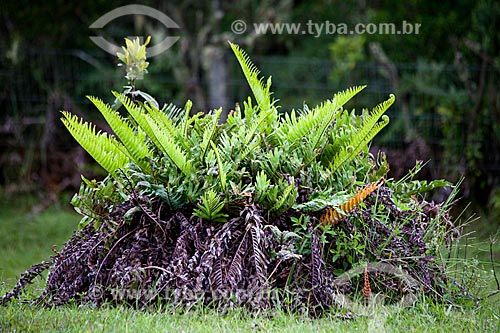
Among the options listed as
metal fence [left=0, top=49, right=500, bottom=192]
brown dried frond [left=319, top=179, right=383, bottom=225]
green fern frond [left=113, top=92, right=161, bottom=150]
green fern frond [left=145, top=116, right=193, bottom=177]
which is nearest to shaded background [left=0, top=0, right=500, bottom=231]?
metal fence [left=0, top=49, right=500, bottom=192]

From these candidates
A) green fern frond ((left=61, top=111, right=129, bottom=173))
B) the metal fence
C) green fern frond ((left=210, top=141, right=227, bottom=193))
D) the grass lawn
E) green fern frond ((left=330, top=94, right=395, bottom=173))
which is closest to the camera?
the grass lawn

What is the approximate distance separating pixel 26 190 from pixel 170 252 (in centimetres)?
530

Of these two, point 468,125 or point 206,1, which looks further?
point 206,1

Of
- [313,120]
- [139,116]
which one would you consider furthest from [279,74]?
[139,116]

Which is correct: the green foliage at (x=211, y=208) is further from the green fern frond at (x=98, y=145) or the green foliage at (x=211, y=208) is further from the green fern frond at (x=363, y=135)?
the green fern frond at (x=363, y=135)

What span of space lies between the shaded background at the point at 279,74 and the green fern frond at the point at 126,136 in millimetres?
3952

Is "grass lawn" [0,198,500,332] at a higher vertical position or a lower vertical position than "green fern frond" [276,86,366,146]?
lower

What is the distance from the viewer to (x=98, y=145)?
363 cm

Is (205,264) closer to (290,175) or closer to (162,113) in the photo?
(290,175)

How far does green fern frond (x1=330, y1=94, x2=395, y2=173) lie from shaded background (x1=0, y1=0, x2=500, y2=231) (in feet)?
10.8

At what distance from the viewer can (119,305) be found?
3408 mm

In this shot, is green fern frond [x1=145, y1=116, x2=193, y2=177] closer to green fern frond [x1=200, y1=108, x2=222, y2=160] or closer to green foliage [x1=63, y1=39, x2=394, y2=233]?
green foliage [x1=63, y1=39, x2=394, y2=233]

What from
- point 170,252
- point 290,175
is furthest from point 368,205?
point 170,252

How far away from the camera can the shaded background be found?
7293 millimetres
